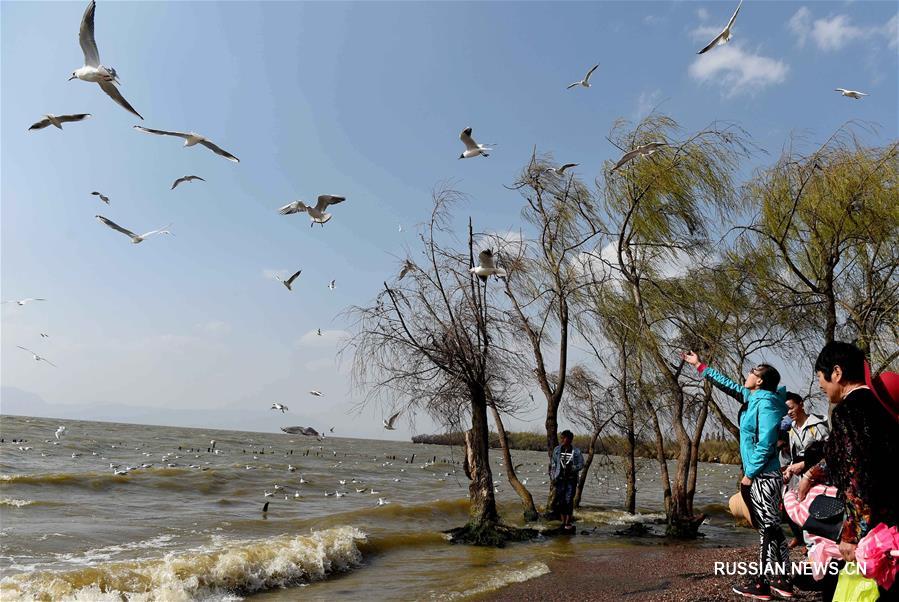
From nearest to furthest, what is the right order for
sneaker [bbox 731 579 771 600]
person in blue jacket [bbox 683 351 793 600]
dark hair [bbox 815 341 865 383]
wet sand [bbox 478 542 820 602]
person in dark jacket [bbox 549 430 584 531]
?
1. dark hair [bbox 815 341 865 383]
2. person in blue jacket [bbox 683 351 793 600]
3. sneaker [bbox 731 579 771 600]
4. wet sand [bbox 478 542 820 602]
5. person in dark jacket [bbox 549 430 584 531]

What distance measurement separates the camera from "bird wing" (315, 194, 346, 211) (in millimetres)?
9505

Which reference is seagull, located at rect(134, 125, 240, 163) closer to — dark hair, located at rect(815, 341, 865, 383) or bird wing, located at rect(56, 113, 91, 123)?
bird wing, located at rect(56, 113, 91, 123)

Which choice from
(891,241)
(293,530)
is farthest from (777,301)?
(293,530)

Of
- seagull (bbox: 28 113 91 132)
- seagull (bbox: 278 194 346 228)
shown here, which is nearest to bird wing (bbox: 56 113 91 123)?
seagull (bbox: 28 113 91 132)

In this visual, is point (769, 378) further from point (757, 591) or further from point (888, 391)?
point (888, 391)

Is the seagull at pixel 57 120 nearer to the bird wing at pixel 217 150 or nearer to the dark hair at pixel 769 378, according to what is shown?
the bird wing at pixel 217 150

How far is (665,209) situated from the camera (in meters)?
11.7

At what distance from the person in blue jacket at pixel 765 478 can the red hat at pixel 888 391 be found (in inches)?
84.0

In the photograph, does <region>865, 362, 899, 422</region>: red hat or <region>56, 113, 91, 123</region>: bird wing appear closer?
<region>865, 362, 899, 422</region>: red hat

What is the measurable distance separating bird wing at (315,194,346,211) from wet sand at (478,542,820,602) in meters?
5.89

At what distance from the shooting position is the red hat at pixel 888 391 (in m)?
2.76

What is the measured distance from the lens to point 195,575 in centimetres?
834

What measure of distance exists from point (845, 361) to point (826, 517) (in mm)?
807

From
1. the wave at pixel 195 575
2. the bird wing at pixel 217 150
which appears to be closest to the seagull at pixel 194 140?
the bird wing at pixel 217 150
